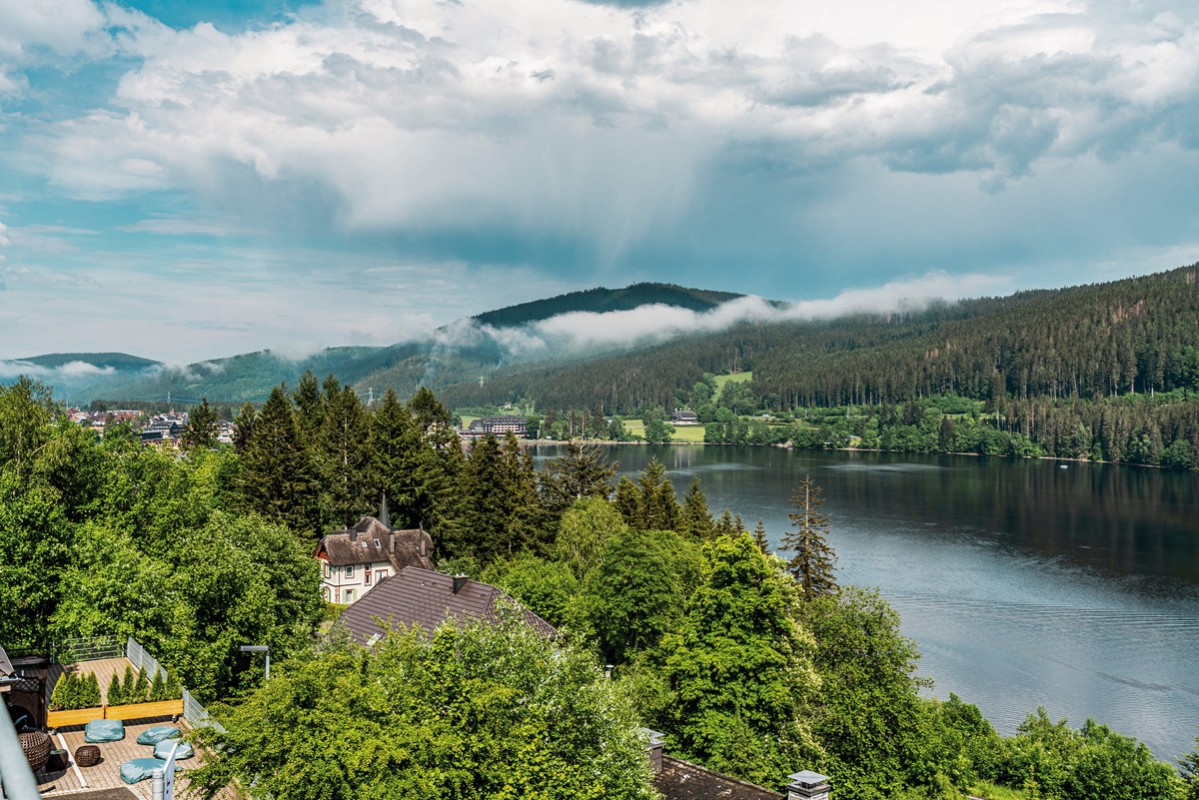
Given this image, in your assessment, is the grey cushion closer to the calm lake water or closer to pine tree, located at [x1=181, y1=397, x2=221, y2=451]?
the calm lake water

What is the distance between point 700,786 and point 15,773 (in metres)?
26.4

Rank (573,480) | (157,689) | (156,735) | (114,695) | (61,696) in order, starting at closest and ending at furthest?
(156,735), (61,696), (114,695), (157,689), (573,480)

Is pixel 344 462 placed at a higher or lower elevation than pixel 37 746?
higher

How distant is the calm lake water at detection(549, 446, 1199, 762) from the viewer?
193 feet

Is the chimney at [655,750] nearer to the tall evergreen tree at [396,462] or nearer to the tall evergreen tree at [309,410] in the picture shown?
the tall evergreen tree at [396,462]

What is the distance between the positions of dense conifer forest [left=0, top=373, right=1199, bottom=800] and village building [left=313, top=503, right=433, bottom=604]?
3.20 m

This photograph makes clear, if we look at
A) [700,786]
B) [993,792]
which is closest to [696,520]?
[993,792]

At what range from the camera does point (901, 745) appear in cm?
3216

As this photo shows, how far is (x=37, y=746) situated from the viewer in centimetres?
2503

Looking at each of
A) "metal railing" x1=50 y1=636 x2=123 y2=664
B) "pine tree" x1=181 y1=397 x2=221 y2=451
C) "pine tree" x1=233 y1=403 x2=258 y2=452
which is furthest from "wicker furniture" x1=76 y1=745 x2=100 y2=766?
"pine tree" x1=181 y1=397 x2=221 y2=451

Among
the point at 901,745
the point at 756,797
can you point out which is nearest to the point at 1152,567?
the point at 901,745

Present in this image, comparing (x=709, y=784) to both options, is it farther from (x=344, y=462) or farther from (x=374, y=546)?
(x=344, y=462)

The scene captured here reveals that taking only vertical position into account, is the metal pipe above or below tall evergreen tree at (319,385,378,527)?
above

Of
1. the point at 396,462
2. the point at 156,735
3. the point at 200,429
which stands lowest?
the point at 156,735
